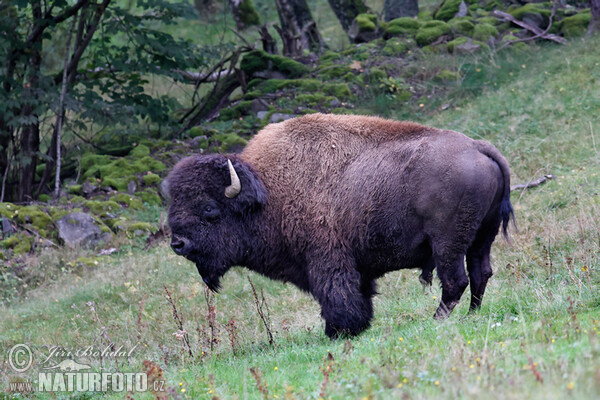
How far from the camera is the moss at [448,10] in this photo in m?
19.7

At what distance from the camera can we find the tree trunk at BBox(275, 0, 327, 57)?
20047 mm

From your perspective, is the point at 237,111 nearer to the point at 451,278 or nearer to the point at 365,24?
the point at 365,24

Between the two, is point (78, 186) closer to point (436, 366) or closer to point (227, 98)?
point (227, 98)

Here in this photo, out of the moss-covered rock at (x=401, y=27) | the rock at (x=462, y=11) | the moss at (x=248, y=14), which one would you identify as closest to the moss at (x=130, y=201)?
the moss-covered rock at (x=401, y=27)

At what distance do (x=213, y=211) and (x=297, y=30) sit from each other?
1522cm

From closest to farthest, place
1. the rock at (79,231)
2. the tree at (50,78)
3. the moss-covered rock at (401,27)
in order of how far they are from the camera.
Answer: the rock at (79,231), the tree at (50,78), the moss-covered rock at (401,27)

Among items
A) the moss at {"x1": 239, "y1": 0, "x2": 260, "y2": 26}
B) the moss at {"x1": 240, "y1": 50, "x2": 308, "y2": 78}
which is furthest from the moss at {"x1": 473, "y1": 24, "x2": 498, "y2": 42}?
the moss at {"x1": 239, "y1": 0, "x2": 260, "y2": 26}

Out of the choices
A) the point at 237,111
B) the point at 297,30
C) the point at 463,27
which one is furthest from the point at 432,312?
the point at 297,30

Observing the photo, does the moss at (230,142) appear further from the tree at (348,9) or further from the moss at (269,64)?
the tree at (348,9)

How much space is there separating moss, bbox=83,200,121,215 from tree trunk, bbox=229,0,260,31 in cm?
1549

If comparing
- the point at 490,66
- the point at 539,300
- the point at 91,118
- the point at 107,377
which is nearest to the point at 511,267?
the point at 539,300

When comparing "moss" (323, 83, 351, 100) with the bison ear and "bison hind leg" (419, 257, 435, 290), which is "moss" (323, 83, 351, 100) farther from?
"bison hind leg" (419, 257, 435, 290)

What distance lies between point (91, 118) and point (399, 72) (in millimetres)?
8164

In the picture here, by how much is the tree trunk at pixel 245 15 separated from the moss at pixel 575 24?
553 inches
